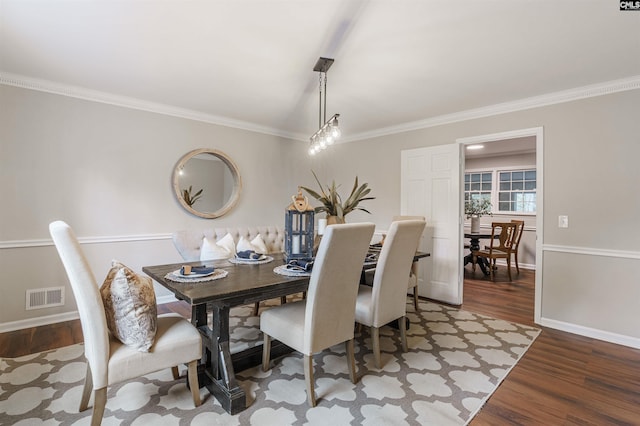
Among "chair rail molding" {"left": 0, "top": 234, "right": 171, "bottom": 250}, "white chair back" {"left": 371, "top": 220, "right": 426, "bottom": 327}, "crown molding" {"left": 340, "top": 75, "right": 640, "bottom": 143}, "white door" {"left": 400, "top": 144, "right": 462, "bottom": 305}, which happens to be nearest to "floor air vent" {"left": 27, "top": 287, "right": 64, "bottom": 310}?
"chair rail molding" {"left": 0, "top": 234, "right": 171, "bottom": 250}

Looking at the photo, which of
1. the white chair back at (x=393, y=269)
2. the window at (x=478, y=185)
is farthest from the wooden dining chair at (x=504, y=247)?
the white chair back at (x=393, y=269)

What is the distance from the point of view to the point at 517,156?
6625mm

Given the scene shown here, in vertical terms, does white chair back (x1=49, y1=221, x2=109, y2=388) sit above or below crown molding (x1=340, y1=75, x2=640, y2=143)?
below

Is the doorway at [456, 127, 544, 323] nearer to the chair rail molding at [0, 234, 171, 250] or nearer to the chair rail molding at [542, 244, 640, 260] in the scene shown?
the chair rail molding at [542, 244, 640, 260]

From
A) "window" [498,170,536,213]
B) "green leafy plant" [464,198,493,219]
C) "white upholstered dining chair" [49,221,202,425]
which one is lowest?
"white upholstered dining chair" [49,221,202,425]

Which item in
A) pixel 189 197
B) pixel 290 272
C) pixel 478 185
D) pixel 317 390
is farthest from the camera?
pixel 478 185

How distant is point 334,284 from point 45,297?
3.14 m

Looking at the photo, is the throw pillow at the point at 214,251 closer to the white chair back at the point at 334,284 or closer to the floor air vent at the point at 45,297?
the white chair back at the point at 334,284

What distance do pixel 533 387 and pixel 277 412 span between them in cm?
174

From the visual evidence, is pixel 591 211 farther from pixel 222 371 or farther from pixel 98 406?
A: pixel 98 406

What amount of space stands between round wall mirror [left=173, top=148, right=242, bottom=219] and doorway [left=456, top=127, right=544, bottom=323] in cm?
312

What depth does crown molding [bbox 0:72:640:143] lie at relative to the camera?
2.90 m

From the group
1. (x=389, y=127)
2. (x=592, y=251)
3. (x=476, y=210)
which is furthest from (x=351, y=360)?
(x=476, y=210)

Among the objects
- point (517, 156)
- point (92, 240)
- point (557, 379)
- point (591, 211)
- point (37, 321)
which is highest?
point (517, 156)
